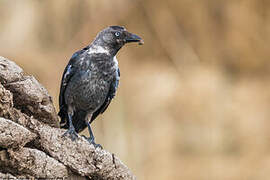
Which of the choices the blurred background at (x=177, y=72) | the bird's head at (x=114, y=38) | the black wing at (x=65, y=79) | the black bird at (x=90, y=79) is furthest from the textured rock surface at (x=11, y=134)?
the blurred background at (x=177, y=72)

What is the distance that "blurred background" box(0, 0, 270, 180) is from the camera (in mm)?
11430

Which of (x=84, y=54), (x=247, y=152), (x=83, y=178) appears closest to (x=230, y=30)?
(x=247, y=152)

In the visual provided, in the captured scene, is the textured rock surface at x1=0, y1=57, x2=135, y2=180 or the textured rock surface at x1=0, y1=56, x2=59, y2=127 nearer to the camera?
the textured rock surface at x1=0, y1=57, x2=135, y2=180

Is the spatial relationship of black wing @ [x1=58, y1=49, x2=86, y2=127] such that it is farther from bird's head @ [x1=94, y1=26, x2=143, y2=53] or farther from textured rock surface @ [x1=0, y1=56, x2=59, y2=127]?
textured rock surface @ [x1=0, y1=56, x2=59, y2=127]

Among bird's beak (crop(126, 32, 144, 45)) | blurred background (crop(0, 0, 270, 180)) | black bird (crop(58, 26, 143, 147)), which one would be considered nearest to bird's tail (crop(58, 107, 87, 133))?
black bird (crop(58, 26, 143, 147))

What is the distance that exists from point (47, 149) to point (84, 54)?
1.98 metres

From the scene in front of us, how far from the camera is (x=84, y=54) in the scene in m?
7.53

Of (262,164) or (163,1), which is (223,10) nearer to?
(163,1)

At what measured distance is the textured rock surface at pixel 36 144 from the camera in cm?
537

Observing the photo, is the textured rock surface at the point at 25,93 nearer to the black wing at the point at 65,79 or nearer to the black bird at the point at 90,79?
the black bird at the point at 90,79

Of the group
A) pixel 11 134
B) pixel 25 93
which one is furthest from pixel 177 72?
pixel 11 134

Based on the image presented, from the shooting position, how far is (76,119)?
305 inches

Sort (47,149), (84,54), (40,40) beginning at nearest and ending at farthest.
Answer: (47,149)
(84,54)
(40,40)

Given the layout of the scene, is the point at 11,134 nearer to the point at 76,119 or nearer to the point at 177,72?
the point at 76,119
